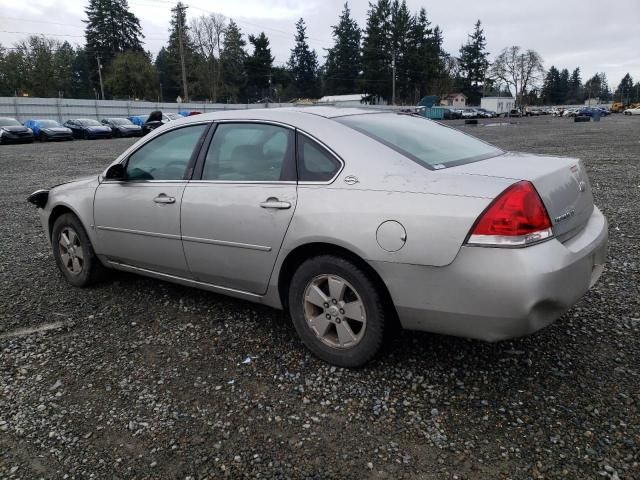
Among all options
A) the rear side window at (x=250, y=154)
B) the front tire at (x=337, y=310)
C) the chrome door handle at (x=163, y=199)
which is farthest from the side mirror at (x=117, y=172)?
the front tire at (x=337, y=310)

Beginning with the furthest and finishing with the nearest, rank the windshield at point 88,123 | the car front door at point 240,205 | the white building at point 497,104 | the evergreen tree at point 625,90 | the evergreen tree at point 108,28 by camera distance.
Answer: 1. the evergreen tree at point 625,90
2. the white building at point 497,104
3. the evergreen tree at point 108,28
4. the windshield at point 88,123
5. the car front door at point 240,205

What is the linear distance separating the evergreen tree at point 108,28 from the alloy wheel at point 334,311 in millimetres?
84871

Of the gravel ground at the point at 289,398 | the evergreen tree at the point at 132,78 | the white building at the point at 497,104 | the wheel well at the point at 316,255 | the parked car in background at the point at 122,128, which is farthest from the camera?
the white building at the point at 497,104

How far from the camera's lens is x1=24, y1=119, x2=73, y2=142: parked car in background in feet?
97.3

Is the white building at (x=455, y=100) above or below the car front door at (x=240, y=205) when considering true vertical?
above

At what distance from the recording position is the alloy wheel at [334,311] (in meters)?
2.99

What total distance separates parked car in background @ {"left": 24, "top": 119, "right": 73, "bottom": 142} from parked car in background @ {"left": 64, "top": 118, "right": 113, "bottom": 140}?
141 centimetres

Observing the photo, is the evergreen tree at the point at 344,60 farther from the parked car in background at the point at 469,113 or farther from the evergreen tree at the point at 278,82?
the parked car in background at the point at 469,113

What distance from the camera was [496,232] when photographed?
2.52m

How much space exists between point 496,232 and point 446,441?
104cm

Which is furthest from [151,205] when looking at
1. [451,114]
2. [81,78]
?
[81,78]

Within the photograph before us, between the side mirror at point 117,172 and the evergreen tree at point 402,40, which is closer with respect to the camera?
the side mirror at point 117,172

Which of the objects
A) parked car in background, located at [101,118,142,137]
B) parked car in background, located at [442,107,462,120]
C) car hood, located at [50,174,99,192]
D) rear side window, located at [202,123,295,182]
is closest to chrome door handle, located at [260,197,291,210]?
rear side window, located at [202,123,295,182]

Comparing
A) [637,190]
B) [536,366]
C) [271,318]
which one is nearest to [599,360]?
[536,366]
